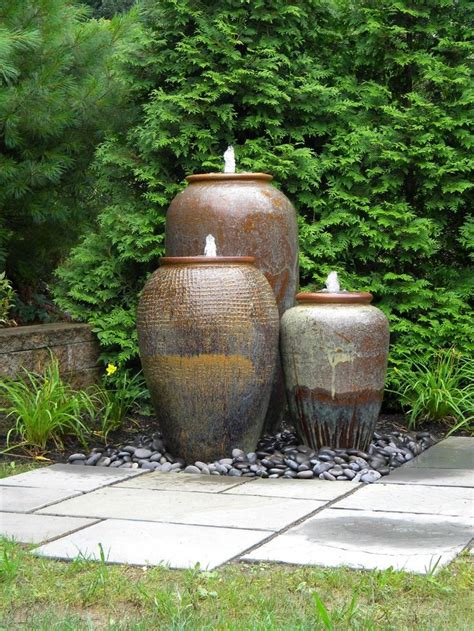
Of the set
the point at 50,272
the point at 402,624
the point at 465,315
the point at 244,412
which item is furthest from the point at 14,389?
the point at 402,624

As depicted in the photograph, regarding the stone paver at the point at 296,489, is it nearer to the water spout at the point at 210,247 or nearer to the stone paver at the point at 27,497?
the stone paver at the point at 27,497

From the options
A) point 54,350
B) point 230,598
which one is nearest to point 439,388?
point 54,350

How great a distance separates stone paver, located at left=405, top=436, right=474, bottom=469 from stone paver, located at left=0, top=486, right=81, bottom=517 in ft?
6.30

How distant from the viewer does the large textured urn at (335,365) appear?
5.39 meters

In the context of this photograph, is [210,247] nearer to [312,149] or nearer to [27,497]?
[27,497]

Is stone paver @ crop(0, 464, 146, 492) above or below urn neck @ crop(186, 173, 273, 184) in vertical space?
below

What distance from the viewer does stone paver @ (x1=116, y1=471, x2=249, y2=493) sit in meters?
4.80

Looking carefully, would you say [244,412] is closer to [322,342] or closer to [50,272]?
[322,342]

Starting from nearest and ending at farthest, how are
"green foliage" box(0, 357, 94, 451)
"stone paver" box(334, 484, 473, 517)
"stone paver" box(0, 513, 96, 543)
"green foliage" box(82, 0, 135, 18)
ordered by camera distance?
"stone paver" box(0, 513, 96, 543) → "stone paver" box(334, 484, 473, 517) → "green foliage" box(0, 357, 94, 451) → "green foliage" box(82, 0, 135, 18)

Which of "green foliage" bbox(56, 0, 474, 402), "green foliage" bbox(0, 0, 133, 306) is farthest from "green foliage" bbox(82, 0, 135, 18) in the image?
"green foliage" bbox(56, 0, 474, 402)

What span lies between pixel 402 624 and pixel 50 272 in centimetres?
595

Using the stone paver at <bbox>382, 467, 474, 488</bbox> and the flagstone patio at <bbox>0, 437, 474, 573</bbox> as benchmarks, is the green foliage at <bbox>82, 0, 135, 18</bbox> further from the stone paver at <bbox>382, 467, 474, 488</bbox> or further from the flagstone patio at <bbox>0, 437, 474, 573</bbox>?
the stone paver at <bbox>382, 467, 474, 488</bbox>

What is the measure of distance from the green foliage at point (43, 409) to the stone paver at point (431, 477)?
1.93m

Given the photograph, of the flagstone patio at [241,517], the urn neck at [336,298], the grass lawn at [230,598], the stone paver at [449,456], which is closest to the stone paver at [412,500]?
the flagstone patio at [241,517]
